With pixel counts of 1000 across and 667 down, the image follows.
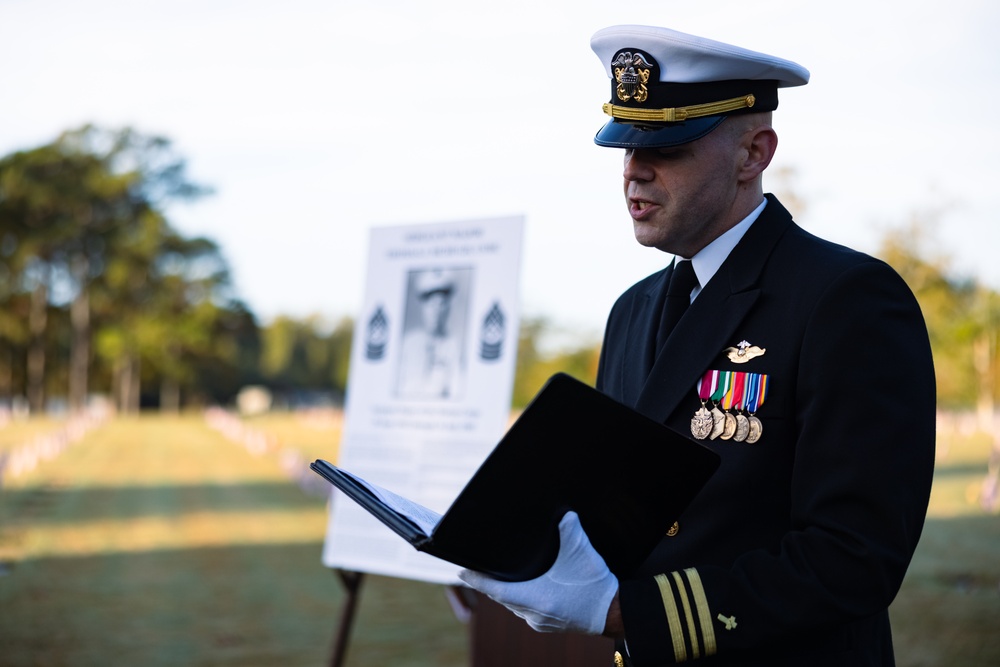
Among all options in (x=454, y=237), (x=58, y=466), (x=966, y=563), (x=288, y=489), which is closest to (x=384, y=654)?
(x=454, y=237)

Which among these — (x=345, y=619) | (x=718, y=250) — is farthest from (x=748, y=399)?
(x=345, y=619)

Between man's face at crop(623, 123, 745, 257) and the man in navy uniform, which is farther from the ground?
man's face at crop(623, 123, 745, 257)

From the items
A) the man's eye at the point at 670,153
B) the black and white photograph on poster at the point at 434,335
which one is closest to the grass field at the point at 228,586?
the black and white photograph on poster at the point at 434,335

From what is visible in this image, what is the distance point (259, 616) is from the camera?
25.5 feet

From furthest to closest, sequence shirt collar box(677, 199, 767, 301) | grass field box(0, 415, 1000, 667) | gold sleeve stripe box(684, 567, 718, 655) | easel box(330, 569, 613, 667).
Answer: grass field box(0, 415, 1000, 667) < easel box(330, 569, 613, 667) < shirt collar box(677, 199, 767, 301) < gold sleeve stripe box(684, 567, 718, 655)

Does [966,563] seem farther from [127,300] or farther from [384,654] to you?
[127,300]

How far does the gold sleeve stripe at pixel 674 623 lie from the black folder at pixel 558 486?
0.10 m

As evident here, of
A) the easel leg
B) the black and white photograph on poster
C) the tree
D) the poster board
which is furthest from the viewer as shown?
the tree

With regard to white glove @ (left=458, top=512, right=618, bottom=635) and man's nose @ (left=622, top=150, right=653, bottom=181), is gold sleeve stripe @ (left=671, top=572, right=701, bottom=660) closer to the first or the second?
white glove @ (left=458, top=512, right=618, bottom=635)

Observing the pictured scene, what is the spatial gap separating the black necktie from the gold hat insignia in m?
0.17

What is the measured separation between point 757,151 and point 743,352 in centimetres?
35

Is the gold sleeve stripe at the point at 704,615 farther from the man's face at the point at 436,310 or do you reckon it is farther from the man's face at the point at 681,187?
the man's face at the point at 436,310

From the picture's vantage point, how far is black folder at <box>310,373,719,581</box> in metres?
1.41

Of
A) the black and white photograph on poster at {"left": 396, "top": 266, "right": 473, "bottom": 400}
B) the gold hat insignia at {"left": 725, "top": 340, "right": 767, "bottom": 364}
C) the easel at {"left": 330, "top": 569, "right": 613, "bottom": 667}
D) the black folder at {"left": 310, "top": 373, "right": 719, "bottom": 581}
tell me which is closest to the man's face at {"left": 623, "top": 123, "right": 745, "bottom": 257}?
the gold hat insignia at {"left": 725, "top": 340, "right": 767, "bottom": 364}
